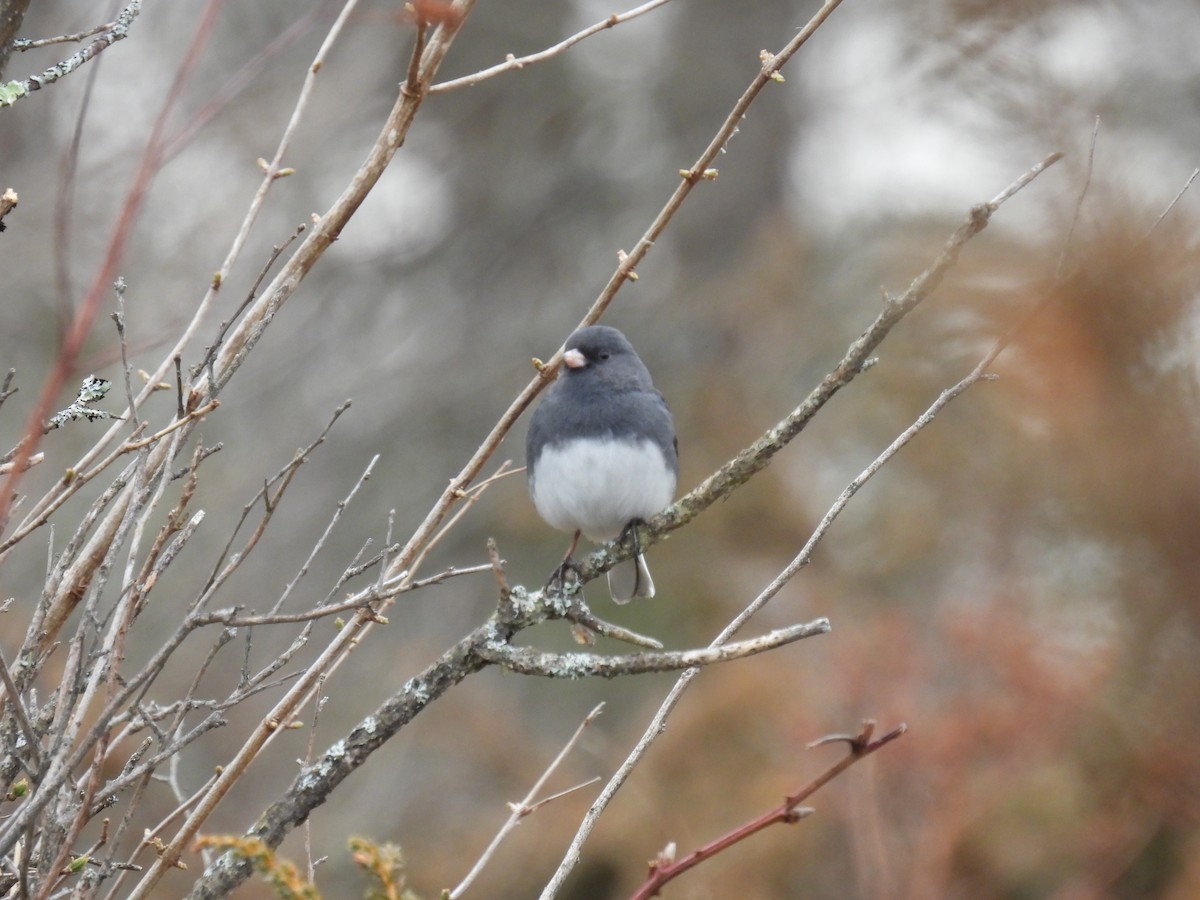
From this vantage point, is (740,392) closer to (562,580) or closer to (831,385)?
(562,580)

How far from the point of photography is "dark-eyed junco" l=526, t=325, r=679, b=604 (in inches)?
121

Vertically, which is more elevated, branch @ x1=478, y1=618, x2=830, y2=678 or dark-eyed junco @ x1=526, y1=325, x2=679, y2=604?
dark-eyed junco @ x1=526, y1=325, x2=679, y2=604

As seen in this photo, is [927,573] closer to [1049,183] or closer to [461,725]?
[461,725]

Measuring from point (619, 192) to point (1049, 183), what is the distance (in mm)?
5935

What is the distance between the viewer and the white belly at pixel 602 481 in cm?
307

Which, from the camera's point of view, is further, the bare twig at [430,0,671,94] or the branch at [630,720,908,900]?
the bare twig at [430,0,671,94]

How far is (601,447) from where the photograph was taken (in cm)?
308

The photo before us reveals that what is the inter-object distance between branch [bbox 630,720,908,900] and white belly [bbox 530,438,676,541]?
1.91 metres

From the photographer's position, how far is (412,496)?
7645mm

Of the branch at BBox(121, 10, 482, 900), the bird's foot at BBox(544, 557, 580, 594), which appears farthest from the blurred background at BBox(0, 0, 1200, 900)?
the bird's foot at BBox(544, 557, 580, 594)

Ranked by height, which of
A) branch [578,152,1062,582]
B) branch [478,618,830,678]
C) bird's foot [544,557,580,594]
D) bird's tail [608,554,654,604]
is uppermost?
branch [578,152,1062,582]

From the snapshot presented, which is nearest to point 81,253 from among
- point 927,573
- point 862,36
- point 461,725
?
point 461,725

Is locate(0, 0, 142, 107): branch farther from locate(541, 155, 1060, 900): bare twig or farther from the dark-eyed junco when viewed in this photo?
the dark-eyed junco

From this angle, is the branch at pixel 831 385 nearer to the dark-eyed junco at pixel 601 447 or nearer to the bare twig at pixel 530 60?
the bare twig at pixel 530 60
